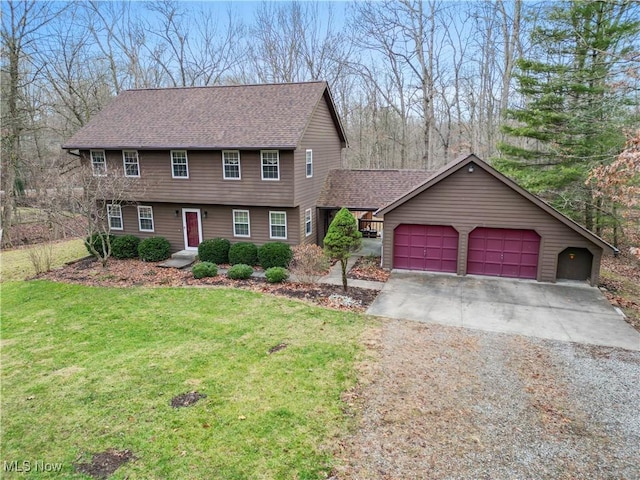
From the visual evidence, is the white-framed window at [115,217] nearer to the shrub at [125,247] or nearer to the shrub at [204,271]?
the shrub at [125,247]

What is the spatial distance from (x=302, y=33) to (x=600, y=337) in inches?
1258

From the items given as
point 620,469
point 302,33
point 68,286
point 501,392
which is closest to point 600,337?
point 501,392

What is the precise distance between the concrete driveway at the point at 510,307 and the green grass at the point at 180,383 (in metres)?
2.54

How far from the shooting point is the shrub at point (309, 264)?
15.4 metres

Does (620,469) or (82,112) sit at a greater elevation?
(82,112)

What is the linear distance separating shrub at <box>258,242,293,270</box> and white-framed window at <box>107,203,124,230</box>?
832 cm

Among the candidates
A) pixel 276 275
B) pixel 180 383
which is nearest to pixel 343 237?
pixel 276 275

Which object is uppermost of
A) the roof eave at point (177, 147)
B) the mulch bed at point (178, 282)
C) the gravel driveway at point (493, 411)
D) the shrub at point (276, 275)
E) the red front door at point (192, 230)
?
the roof eave at point (177, 147)

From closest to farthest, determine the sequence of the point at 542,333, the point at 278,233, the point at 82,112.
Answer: the point at 542,333 → the point at 278,233 → the point at 82,112

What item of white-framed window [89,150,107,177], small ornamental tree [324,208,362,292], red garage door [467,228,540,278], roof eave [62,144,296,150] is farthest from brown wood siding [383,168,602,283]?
white-framed window [89,150,107,177]

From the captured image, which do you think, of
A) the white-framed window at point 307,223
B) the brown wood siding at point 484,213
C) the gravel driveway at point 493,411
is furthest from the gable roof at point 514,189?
the gravel driveway at point 493,411

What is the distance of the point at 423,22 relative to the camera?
2939cm

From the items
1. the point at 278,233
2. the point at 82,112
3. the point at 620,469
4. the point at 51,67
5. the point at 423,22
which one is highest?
the point at 423,22

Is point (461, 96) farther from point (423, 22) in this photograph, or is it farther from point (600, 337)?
point (600, 337)
